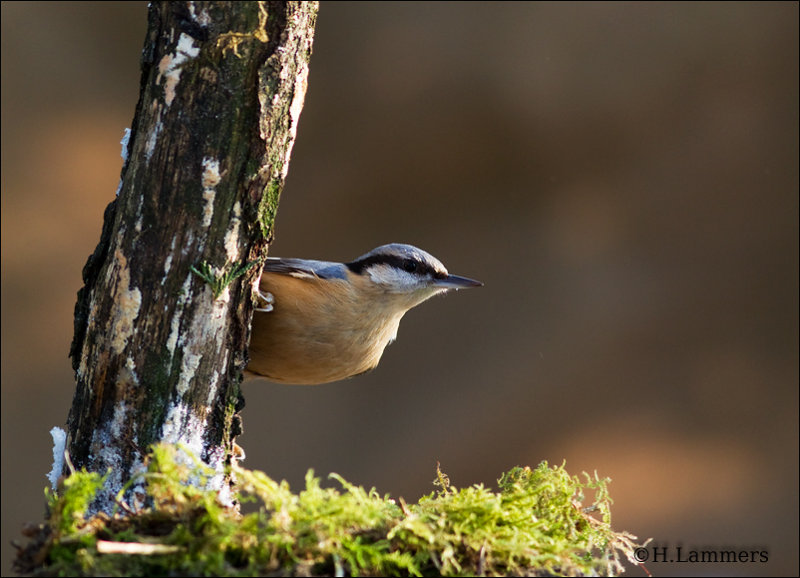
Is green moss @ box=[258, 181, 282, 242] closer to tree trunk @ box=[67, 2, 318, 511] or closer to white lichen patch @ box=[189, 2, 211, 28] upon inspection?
tree trunk @ box=[67, 2, 318, 511]

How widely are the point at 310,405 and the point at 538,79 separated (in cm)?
281

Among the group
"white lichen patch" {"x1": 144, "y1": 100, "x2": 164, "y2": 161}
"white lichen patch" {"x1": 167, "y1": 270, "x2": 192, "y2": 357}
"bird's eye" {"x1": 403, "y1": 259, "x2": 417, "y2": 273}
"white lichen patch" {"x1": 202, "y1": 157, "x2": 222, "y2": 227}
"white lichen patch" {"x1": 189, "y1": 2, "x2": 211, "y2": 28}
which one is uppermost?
"white lichen patch" {"x1": 189, "y1": 2, "x2": 211, "y2": 28}

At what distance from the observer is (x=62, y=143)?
17.1 feet

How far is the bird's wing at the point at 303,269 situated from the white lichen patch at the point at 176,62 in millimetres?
996

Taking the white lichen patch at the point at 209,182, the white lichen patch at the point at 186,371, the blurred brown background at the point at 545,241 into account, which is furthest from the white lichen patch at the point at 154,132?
the blurred brown background at the point at 545,241

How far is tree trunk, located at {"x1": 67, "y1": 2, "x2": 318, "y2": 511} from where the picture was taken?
1906mm

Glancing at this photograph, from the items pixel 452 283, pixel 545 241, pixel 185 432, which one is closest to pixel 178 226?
pixel 185 432

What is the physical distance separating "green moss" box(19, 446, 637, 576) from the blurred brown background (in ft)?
13.2

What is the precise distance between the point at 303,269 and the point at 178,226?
0.99 meters

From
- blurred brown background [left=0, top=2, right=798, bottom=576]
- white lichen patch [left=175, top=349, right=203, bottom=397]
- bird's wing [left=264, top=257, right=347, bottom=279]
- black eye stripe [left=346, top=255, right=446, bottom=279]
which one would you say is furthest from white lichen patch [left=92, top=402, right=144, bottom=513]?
blurred brown background [left=0, top=2, right=798, bottom=576]

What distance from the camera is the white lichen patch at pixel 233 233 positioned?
196cm

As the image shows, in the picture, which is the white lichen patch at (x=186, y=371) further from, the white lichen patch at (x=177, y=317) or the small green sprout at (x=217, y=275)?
the small green sprout at (x=217, y=275)

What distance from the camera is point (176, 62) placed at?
6.27 ft

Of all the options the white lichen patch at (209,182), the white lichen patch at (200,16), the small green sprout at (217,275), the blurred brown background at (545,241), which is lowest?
the small green sprout at (217,275)
